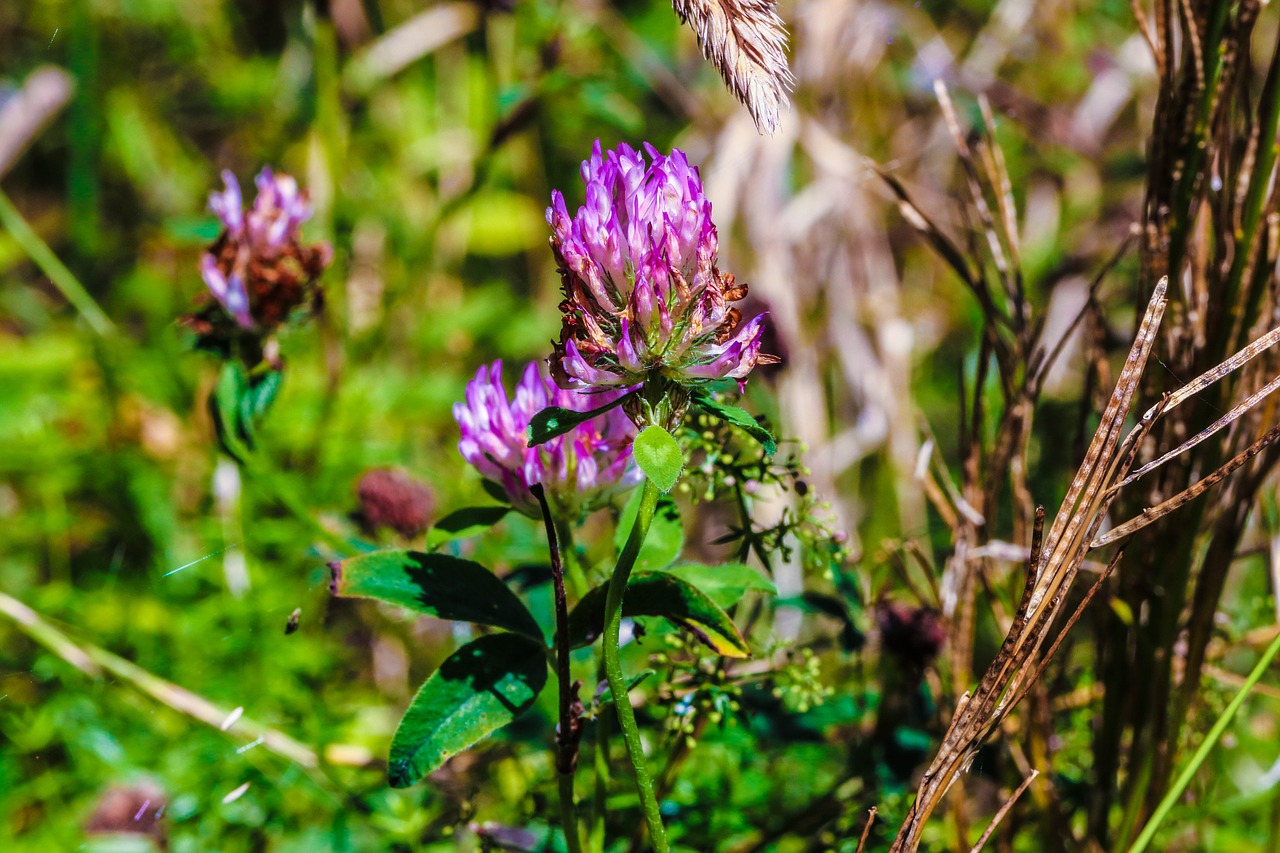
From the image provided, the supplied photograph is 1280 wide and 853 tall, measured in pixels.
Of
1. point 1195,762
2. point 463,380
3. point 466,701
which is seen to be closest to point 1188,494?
point 1195,762

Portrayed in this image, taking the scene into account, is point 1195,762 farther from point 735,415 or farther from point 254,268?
point 254,268

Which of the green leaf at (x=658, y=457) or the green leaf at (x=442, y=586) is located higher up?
the green leaf at (x=658, y=457)

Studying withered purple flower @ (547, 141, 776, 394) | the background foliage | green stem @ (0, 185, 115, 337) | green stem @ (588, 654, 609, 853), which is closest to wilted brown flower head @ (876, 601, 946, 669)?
the background foliage

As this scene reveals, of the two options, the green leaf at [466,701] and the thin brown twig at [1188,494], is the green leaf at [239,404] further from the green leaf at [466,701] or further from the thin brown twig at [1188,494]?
the thin brown twig at [1188,494]

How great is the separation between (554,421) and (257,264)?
1.87 ft

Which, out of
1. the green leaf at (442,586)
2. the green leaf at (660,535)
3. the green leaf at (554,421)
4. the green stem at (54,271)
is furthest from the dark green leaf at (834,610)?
the green stem at (54,271)

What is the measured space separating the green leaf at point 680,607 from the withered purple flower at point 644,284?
0.14 meters

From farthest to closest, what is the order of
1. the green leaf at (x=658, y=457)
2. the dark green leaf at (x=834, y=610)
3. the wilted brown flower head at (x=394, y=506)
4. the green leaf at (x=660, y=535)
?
1. the wilted brown flower head at (x=394, y=506)
2. the dark green leaf at (x=834, y=610)
3. the green leaf at (x=660, y=535)
4. the green leaf at (x=658, y=457)

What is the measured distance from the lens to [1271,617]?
1.04m

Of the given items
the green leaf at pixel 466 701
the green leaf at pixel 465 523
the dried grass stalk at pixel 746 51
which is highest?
the dried grass stalk at pixel 746 51

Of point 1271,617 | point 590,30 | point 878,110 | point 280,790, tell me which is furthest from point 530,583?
point 878,110

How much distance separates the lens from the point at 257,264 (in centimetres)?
100

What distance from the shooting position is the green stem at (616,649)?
526mm

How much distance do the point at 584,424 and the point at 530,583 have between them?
236 millimetres
